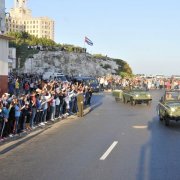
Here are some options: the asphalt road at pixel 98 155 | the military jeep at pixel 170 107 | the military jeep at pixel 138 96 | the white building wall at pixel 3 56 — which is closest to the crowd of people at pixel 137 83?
the military jeep at pixel 138 96

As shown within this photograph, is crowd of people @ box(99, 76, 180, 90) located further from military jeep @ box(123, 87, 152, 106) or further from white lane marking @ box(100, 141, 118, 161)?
white lane marking @ box(100, 141, 118, 161)

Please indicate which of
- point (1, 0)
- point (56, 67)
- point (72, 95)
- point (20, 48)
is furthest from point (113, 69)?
point (72, 95)

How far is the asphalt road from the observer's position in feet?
28.7

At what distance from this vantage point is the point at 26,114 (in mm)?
15836

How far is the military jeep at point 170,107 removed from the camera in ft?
57.0

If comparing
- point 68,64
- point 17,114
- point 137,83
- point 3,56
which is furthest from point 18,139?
point 68,64

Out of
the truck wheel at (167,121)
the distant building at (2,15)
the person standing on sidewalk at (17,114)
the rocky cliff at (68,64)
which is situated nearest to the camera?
the person standing on sidewalk at (17,114)

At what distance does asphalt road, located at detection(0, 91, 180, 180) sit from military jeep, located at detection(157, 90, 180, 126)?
486mm

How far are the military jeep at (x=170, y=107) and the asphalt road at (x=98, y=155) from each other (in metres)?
0.49

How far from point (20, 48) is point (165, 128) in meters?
89.2

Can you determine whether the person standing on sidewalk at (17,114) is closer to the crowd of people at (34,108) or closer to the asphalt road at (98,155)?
the crowd of people at (34,108)

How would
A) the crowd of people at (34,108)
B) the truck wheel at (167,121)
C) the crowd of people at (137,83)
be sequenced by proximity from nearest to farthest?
the crowd of people at (34,108) < the truck wheel at (167,121) < the crowd of people at (137,83)

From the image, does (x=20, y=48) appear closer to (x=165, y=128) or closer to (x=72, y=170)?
(x=165, y=128)

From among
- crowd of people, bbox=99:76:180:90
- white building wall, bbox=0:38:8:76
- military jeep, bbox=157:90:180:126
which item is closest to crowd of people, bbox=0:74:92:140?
white building wall, bbox=0:38:8:76
